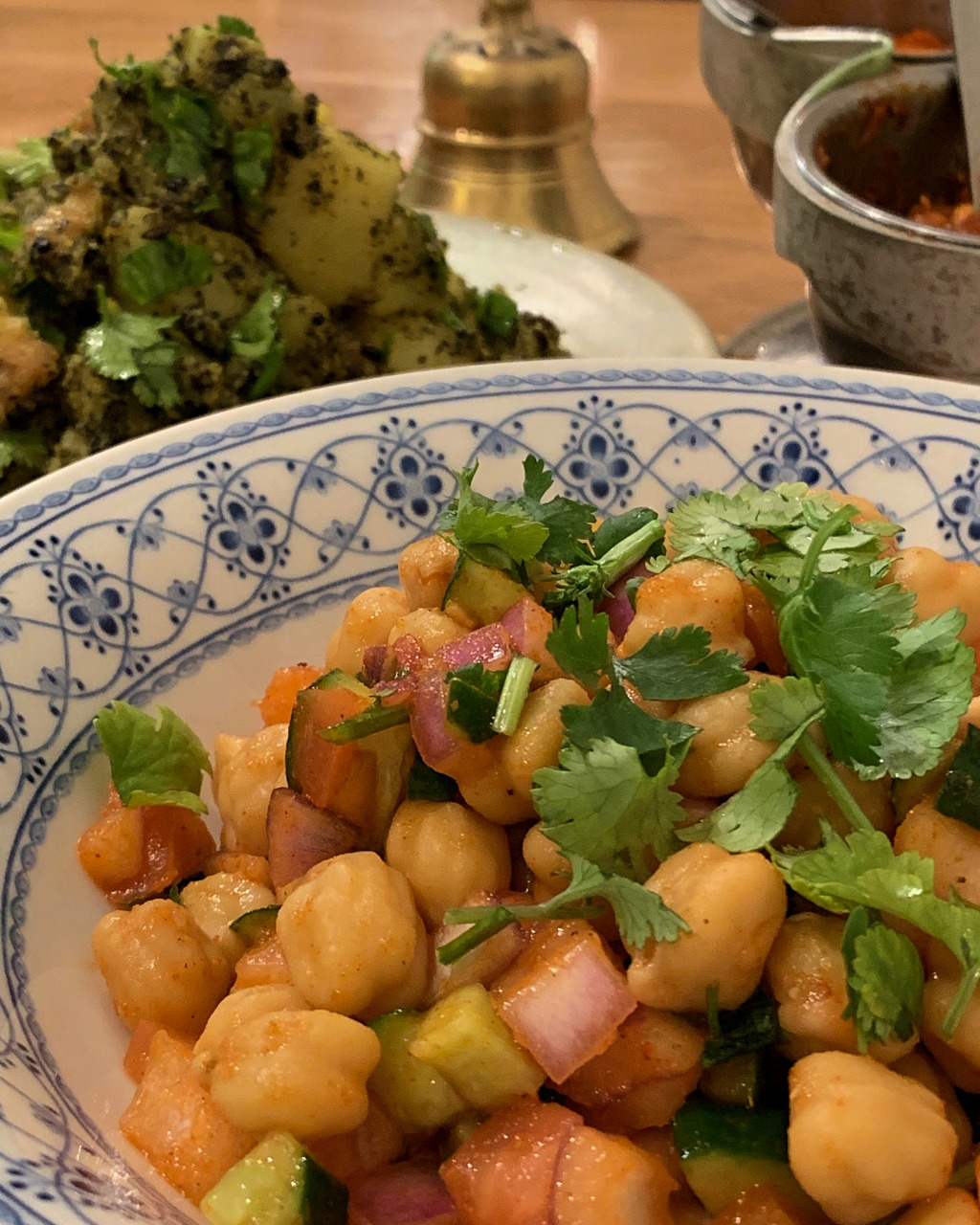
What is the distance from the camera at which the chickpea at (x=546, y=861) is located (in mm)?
1191

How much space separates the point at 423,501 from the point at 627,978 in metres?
0.85

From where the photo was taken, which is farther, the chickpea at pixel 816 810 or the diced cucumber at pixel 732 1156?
the chickpea at pixel 816 810

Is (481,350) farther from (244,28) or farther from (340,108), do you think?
(340,108)

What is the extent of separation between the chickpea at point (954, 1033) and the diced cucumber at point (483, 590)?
0.56 metres

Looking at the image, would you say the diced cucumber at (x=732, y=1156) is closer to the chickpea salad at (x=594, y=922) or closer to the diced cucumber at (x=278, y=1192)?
the chickpea salad at (x=594, y=922)

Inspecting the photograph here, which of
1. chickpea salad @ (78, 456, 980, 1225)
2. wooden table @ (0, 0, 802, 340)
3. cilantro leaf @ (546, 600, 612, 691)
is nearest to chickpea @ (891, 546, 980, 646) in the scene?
chickpea salad @ (78, 456, 980, 1225)

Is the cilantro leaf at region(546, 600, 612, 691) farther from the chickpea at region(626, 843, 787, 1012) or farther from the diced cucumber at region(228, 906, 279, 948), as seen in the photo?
the diced cucumber at region(228, 906, 279, 948)

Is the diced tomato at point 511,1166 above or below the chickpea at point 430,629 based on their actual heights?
→ below

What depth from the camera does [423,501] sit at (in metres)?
1.78

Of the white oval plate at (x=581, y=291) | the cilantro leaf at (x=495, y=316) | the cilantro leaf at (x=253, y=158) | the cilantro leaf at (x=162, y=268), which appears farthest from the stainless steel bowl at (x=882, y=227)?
the cilantro leaf at (x=162, y=268)

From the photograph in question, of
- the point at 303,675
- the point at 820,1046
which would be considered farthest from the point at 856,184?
the point at 820,1046

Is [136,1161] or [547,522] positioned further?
[547,522]

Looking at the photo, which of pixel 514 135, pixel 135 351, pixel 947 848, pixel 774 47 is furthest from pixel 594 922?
pixel 514 135

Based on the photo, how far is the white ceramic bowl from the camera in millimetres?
1332
